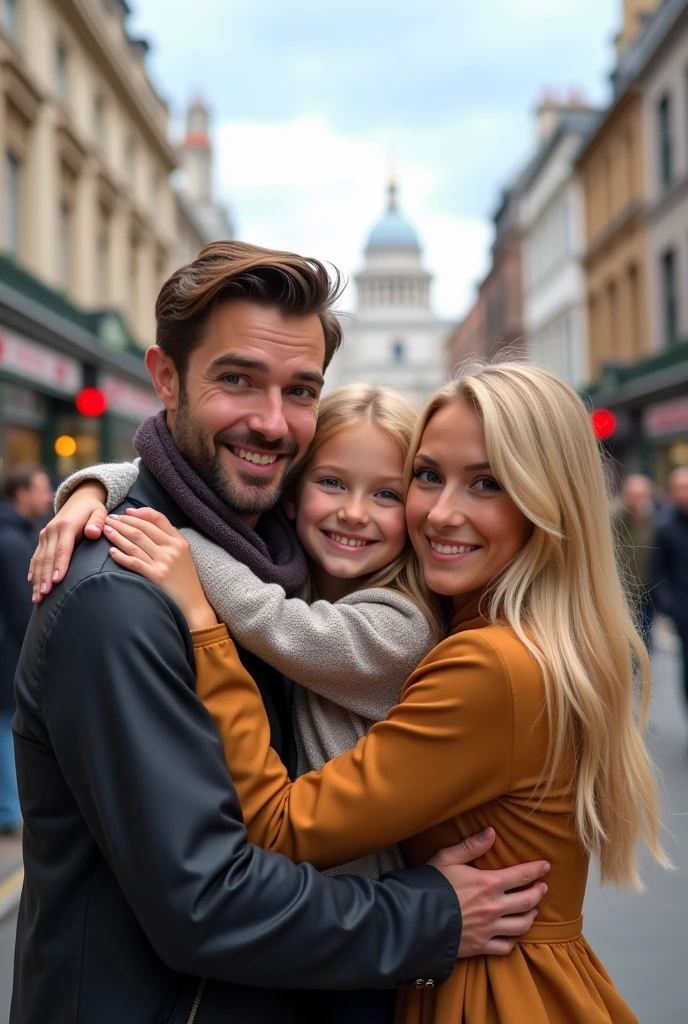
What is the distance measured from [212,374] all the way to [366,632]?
2.03 feet

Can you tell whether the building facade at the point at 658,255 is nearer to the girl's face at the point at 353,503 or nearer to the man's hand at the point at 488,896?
the girl's face at the point at 353,503

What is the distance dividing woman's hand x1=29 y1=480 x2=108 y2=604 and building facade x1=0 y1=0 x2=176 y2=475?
12591mm

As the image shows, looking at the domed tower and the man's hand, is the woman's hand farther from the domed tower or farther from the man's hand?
the domed tower

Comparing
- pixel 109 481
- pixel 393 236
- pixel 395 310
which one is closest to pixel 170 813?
pixel 109 481

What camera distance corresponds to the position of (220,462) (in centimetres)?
219

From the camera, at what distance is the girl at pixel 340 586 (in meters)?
2.08

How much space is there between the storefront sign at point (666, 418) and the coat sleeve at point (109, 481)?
71.8 ft

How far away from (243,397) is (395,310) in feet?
361

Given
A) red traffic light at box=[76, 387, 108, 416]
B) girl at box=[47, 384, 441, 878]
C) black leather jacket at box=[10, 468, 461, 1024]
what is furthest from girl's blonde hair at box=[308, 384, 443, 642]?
red traffic light at box=[76, 387, 108, 416]

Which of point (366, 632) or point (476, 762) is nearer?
point (476, 762)

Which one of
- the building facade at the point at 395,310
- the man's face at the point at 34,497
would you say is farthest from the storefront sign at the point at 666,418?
the building facade at the point at 395,310

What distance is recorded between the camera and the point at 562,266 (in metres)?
39.1

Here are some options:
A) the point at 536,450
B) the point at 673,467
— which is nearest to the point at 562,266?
the point at 673,467

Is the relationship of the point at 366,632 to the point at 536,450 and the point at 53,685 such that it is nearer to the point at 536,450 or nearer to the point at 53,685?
the point at 536,450
